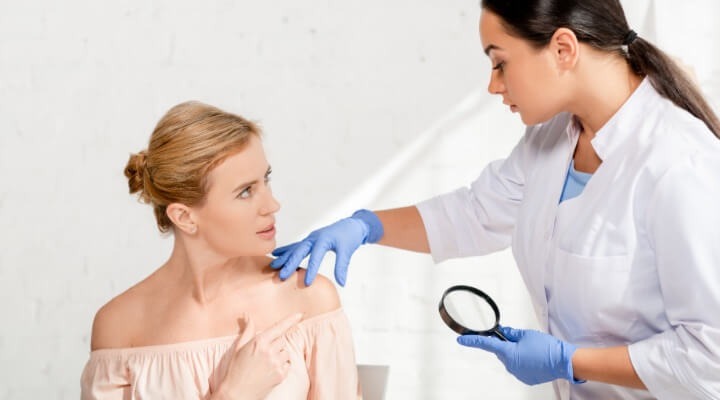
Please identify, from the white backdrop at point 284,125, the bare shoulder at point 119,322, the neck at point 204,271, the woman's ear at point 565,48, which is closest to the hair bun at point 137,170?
the neck at point 204,271

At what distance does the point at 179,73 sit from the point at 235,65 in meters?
0.19

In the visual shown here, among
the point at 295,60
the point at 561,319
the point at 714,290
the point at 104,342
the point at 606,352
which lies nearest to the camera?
the point at 714,290

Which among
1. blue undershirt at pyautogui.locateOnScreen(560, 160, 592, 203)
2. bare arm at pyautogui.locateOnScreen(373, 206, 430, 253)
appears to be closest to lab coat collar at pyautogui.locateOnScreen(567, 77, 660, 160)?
blue undershirt at pyautogui.locateOnScreen(560, 160, 592, 203)

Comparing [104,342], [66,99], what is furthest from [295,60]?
[104,342]

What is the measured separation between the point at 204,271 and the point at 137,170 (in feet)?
0.85

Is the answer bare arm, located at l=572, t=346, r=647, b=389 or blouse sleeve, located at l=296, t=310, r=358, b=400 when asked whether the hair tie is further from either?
blouse sleeve, located at l=296, t=310, r=358, b=400

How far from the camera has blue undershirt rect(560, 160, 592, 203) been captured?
4.95 ft

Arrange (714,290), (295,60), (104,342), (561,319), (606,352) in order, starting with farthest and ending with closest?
(295,60) < (104,342) < (561,319) < (606,352) < (714,290)

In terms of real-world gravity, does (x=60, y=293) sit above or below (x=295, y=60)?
below

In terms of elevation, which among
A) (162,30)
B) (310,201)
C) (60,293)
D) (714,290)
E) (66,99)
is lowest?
(60,293)

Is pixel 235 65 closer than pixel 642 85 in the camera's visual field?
No

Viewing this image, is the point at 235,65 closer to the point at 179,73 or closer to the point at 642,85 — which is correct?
the point at 179,73

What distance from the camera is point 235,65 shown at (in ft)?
8.27

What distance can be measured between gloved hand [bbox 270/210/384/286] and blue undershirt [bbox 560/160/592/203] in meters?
0.49
